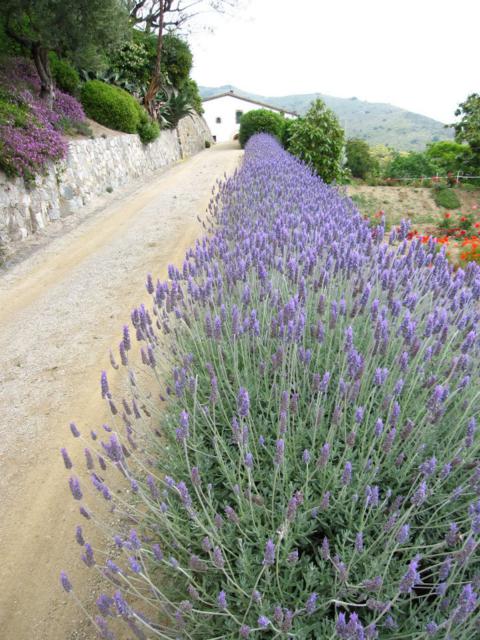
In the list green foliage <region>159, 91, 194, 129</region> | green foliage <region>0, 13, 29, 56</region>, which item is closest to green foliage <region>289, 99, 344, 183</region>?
green foliage <region>0, 13, 29, 56</region>

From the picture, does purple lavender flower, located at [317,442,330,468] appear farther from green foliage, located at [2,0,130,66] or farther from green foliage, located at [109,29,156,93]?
green foliage, located at [109,29,156,93]

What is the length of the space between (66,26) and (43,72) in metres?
1.80

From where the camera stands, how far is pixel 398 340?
8.45 ft

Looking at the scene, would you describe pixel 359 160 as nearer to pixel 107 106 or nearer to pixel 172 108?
pixel 172 108

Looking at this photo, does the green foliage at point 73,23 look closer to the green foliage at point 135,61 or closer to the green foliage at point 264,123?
the green foliage at point 135,61

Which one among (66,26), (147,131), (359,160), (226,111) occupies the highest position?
(226,111)

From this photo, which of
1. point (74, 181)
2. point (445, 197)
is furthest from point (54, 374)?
point (445, 197)

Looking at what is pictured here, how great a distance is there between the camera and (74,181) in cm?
980

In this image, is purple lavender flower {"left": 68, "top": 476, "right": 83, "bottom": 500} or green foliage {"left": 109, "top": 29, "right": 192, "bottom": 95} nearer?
purple lavender flower {"left": 68, "top": 476, "right": 83, "bottom": 500}

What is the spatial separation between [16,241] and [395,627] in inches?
313

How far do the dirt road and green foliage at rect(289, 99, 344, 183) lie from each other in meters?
4.99

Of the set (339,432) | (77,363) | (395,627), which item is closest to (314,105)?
(77,363)

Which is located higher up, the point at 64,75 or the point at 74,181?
the point at 64,75

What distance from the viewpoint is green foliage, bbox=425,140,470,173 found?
1669 cm
